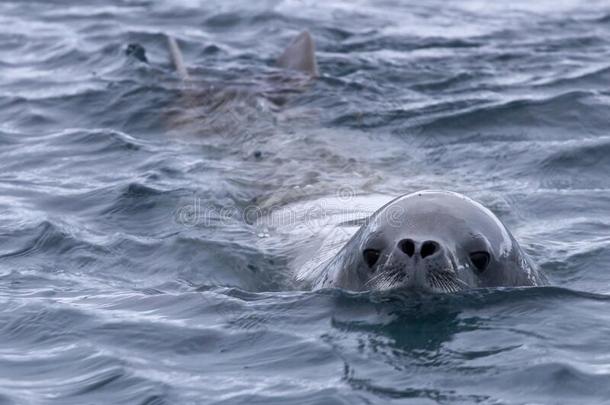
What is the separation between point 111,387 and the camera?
5977 millimetres

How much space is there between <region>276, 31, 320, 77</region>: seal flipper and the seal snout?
6.28 m

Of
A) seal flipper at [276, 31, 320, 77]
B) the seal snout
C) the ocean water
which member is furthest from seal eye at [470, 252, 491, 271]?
seal flipper at [276, 31, 320, 77]

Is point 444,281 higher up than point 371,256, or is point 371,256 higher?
point 371,256

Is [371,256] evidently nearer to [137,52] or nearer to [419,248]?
[419,248]

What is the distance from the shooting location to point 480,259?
6789mm

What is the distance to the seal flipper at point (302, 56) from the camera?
41.4ft

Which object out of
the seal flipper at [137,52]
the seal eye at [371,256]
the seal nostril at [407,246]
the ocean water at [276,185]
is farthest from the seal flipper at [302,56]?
the seal nostril at [407,246]

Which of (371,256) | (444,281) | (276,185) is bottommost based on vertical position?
(444,281)

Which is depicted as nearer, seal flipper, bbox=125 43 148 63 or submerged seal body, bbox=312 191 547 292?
submerged seal body, bbox=312 191 547 292

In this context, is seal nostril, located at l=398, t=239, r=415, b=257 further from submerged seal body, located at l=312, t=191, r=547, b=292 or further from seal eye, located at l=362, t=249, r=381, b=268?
seal eye, located at l=362, t=249, r=381, b=268

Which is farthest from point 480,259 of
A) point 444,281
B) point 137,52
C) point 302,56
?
point 137,52

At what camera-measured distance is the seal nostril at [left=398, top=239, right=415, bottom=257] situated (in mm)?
6445

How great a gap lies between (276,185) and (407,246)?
353 centimetres

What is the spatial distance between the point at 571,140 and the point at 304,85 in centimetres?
278
